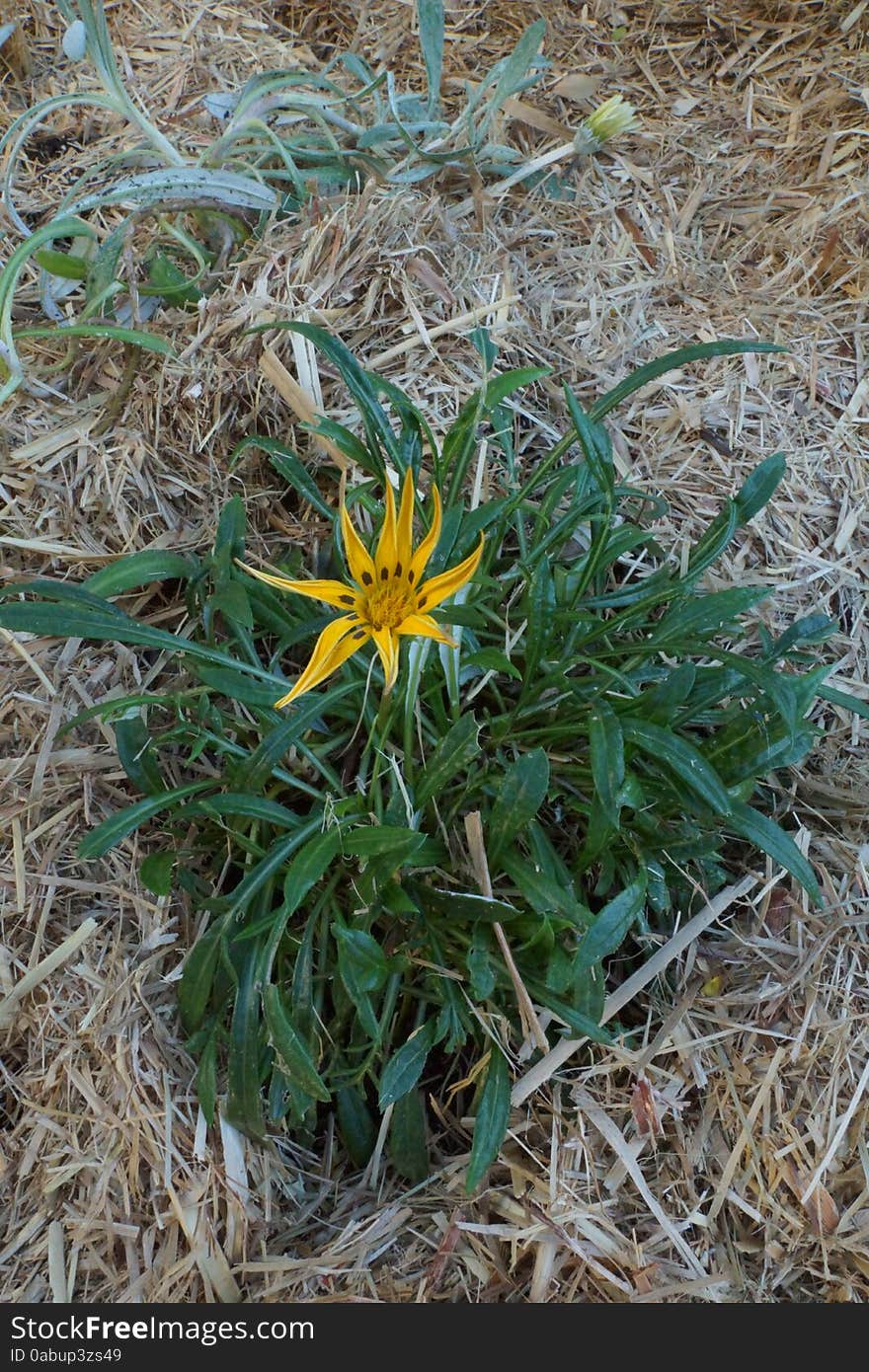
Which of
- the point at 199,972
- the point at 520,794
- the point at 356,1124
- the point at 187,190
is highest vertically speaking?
the point at 187,190

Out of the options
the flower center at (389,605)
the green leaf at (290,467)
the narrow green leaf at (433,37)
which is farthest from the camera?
the narrow green leaf at (433,37)

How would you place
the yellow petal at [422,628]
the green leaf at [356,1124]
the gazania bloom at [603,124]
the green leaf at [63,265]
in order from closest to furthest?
1. the yellow petal at [422,628]
2. the green leaf at [356,1124]
3. the green leaf at [63,265]
4. the gazania bloom at [603,124]

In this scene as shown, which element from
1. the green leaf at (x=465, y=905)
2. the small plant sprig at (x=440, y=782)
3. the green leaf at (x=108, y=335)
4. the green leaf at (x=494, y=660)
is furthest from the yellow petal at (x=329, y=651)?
the green leaf at (x=108, y=335)

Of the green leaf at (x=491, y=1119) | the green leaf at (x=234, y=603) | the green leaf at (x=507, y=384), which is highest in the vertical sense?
the green leaf at (x=507, y=384)

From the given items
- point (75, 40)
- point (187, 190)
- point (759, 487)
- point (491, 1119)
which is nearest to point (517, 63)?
point (187, 190)

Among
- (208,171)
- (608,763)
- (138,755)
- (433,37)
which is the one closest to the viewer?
(608,763)

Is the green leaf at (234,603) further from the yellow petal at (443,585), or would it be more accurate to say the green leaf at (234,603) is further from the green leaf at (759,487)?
Answer: the green leaf at (759,487)

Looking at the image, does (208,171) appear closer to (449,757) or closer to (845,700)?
(449,757)
